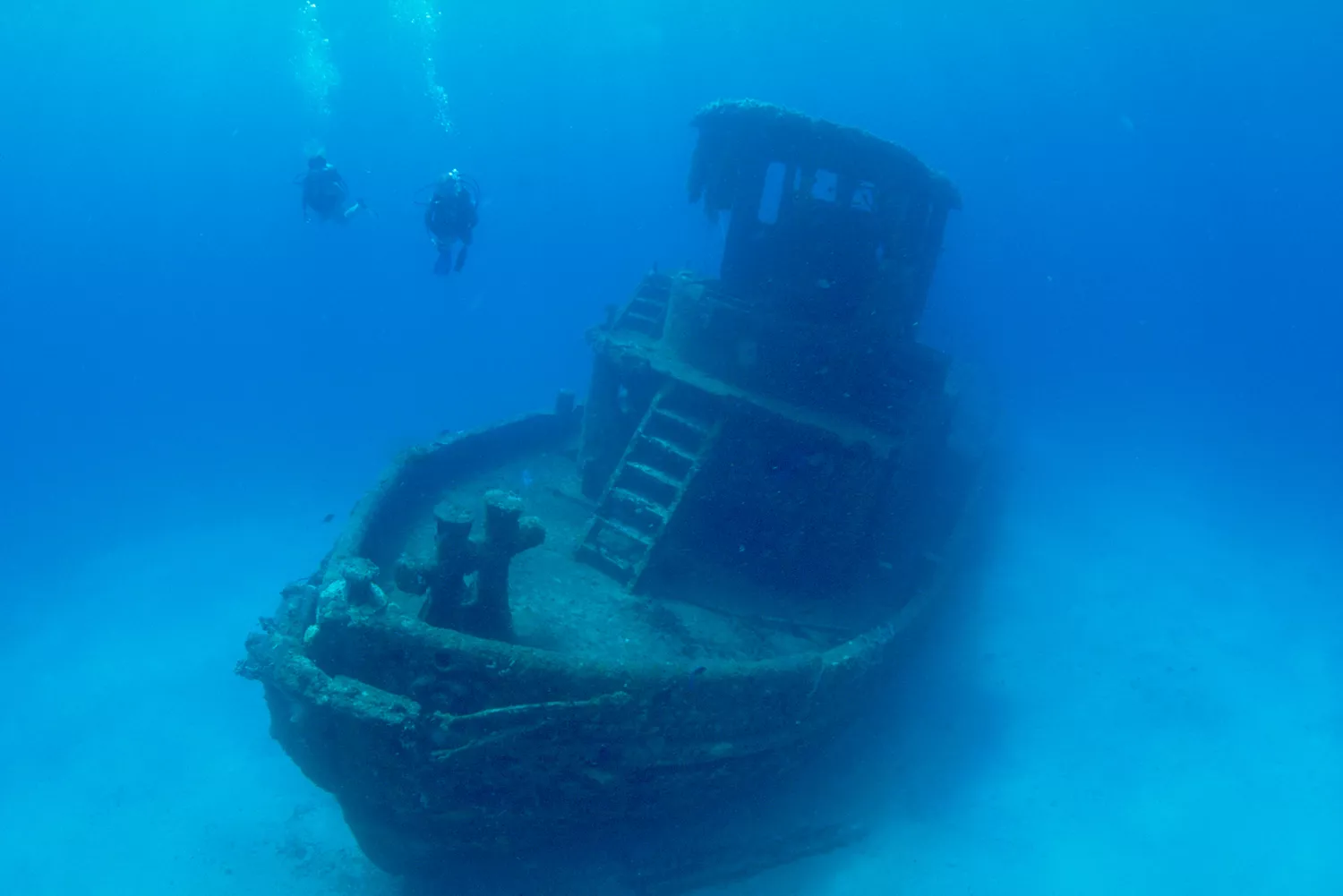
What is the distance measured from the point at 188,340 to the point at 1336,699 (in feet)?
259

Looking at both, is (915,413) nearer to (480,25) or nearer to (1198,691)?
(1198,691)

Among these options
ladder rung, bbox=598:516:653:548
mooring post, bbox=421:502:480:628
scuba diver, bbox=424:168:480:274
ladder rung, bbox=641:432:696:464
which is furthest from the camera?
scuba diver, bbox=424:168:480:274

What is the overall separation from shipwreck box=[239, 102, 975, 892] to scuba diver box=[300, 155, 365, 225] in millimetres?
4670

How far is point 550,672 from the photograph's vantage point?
5.68 meters

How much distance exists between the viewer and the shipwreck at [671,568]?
18.8 feet

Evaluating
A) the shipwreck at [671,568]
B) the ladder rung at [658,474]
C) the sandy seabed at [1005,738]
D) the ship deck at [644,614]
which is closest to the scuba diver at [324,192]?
the shipwreck at [671,568]

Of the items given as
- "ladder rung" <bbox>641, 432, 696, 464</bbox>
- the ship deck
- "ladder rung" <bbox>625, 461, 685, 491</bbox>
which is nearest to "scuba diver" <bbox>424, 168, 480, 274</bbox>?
the ship deck

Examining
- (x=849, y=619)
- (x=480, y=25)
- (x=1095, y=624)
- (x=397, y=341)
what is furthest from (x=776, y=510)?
(x=480, y=25)

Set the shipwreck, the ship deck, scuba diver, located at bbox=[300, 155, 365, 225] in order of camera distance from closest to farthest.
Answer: the shipwreck
the ship deck
scuba diver, located at bbox=[300, 155, 365, 225]

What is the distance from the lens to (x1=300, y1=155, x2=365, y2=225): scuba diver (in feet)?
40.4

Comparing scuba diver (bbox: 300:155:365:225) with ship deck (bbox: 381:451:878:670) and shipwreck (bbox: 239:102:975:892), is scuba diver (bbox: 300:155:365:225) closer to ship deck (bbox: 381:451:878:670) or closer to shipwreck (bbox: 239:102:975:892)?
shipwreck (bbox: 239:102:975:892)

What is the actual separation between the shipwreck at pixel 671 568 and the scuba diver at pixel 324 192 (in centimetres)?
467

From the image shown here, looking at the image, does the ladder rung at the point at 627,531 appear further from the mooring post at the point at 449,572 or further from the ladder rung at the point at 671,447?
the mooring post at the point at 449,572

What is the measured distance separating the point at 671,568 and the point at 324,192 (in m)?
A: 8.76
